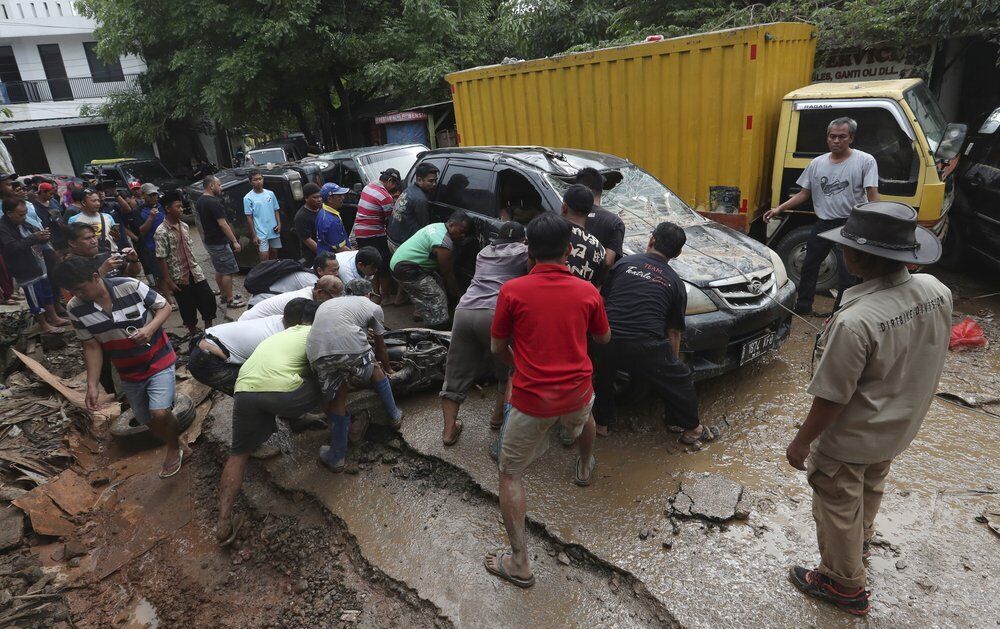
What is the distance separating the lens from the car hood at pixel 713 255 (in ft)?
13.1

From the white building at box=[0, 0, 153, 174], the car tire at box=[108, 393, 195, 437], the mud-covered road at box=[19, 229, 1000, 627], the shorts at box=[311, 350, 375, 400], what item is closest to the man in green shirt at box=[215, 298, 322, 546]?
the shorts at box=[311, 350, 375, 400]

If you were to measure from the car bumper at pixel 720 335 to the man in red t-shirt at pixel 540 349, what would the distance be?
1231 millimetres

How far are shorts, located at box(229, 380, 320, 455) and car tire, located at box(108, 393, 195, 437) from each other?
1404 millimetres

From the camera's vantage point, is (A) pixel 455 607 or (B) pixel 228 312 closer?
(A) pixel 455 607

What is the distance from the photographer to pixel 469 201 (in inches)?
212

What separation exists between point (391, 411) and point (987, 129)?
616cm

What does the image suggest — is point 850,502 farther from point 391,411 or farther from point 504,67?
point 504,67

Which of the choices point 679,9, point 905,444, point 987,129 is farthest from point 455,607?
point 679,9

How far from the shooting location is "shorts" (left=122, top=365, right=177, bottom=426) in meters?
4.00

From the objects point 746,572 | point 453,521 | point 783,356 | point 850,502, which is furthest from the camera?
point 783,356

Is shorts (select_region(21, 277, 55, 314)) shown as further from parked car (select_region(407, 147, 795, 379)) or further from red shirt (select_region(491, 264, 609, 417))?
red shirt (select_region(491, 264, 609, 417))

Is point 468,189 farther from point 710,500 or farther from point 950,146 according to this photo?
point 950,146

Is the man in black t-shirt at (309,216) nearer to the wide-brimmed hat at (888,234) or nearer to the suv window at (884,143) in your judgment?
the suv window at (884,143)

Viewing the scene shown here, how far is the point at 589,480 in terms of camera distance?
135 inches
